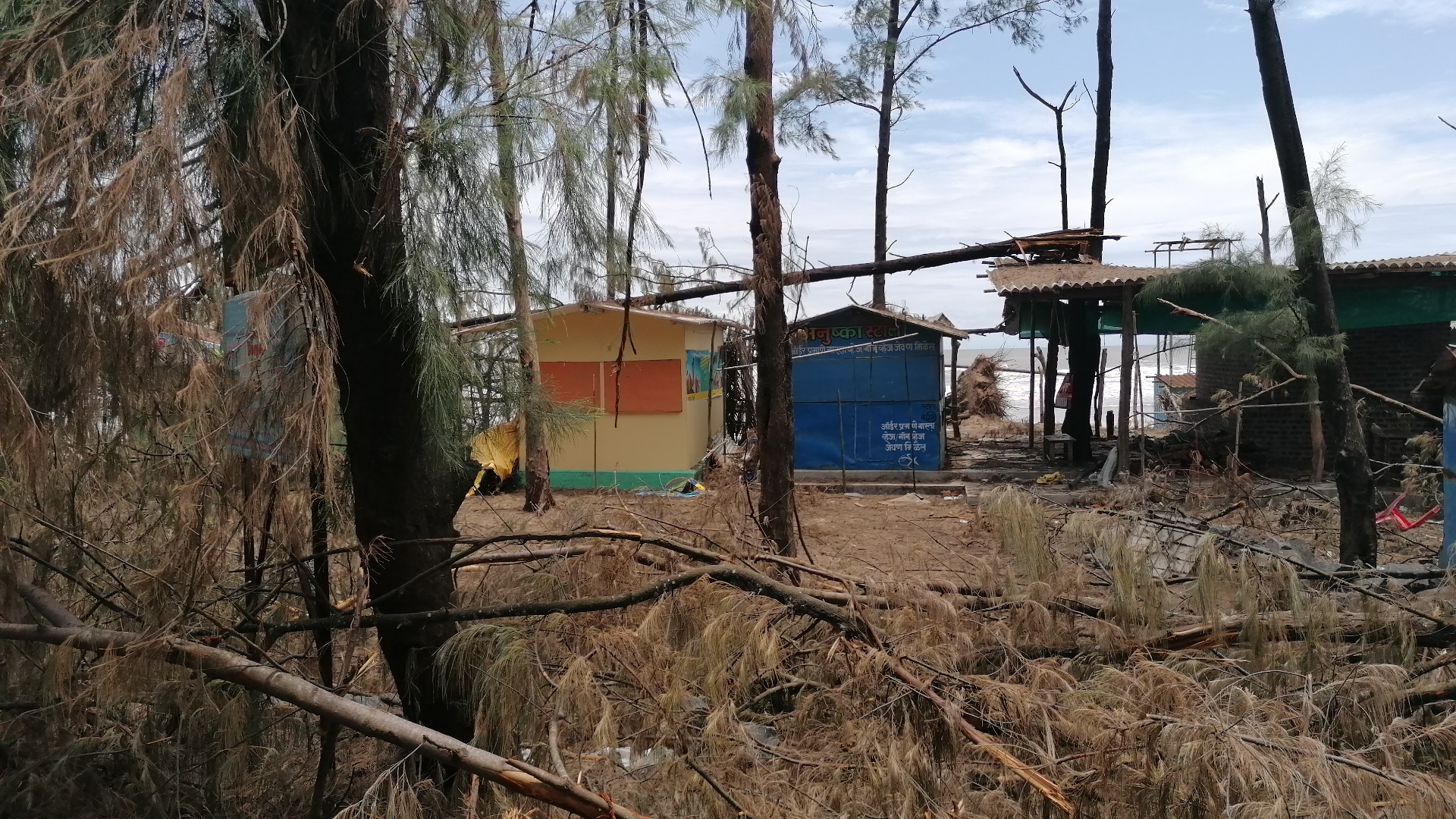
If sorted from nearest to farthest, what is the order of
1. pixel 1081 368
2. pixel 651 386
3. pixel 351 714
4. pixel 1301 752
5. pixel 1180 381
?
pixel 1301 752, pixel 351 714, pixel 651 386, pixel 1081 368, pixel 1180 381

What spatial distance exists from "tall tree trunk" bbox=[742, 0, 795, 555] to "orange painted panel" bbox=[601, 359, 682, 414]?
20.6 feet

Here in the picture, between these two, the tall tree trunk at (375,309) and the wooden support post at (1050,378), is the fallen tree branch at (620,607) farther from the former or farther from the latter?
the wooden support post at (1050,378)

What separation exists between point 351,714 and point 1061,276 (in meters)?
11.2

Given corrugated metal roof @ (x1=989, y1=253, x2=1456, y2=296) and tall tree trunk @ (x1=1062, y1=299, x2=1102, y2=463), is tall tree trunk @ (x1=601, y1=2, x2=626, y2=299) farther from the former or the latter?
tall tree trunk @ (x1=1062, y1=299, x2=1102, y2=463)

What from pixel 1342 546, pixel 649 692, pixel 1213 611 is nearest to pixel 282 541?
pixel 649 692

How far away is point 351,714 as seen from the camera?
265cm

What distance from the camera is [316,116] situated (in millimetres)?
2797

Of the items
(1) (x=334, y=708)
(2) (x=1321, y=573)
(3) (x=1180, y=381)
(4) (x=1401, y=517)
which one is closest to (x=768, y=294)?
(2) (x=1321, y=573)

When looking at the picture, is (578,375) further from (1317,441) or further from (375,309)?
(375,309)

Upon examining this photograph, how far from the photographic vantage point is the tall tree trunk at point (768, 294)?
6.40 m

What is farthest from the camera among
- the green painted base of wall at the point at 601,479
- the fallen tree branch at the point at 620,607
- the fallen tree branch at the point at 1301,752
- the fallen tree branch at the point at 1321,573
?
the green painted base of wall at the point at 601,479

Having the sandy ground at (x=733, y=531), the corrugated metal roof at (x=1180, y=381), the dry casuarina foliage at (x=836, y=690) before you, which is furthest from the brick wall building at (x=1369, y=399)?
the dry casuarina foliage at (x=836, y=690)

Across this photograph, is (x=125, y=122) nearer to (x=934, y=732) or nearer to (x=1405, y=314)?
(x=934, y=732)

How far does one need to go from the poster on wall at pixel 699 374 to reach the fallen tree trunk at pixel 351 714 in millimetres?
10205
